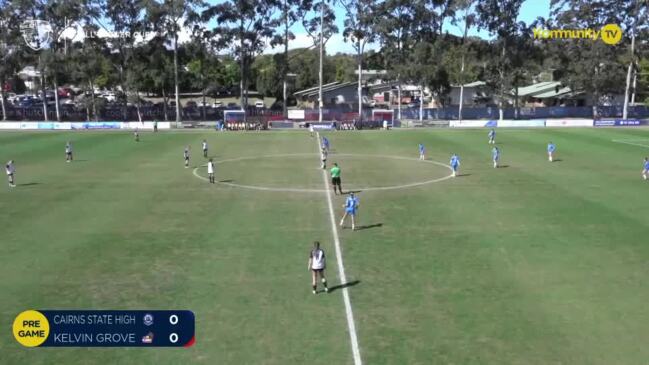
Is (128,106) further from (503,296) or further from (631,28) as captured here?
(503,296)

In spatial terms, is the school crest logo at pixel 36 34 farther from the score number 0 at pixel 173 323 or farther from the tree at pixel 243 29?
the score number 0 at pixel 173 323

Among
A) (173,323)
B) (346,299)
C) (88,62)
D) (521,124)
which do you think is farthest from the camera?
(88,62)

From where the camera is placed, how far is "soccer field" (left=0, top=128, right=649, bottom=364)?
1502 centimetres

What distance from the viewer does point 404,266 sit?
20844 mm

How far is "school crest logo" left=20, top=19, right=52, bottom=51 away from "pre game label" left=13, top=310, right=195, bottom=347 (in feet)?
299

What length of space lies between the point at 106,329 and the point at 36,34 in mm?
94313

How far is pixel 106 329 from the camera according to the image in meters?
14.1

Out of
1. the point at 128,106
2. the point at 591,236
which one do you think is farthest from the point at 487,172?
the point at 128,106

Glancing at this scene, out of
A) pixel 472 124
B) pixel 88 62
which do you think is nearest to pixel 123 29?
pixel 88 62

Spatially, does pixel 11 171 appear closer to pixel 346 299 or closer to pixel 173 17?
pixel 346 299

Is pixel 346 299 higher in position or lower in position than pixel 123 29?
lower

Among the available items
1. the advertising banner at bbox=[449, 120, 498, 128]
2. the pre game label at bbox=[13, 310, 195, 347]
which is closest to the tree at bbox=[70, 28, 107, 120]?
the advertising banner at bbox=[449, 120, 498, 128]

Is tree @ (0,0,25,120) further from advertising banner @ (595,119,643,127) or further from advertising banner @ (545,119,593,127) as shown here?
advertising banner @ (595,119,643,127)

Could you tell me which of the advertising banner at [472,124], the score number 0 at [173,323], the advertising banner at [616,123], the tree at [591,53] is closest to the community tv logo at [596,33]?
the tree at [591,53]
